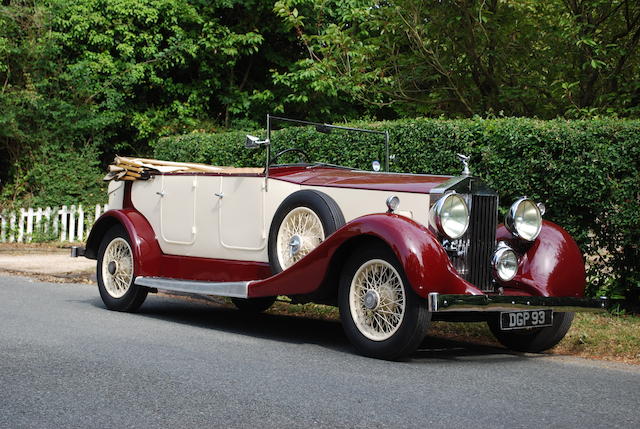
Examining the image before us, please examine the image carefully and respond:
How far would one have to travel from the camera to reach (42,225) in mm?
18797

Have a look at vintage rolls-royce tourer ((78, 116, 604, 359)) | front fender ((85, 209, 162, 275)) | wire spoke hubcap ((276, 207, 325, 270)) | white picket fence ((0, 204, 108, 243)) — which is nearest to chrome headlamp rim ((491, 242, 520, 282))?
vintage rolls-royce tourer ((78, 116, 604, 359))

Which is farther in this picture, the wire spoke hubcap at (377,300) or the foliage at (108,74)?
the foliage at (108,74)

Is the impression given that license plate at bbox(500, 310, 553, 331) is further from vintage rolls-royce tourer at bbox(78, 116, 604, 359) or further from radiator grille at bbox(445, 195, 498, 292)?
radiator grille at bbox(445, 195, 498, 292)

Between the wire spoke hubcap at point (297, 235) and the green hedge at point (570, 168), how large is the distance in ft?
5.97

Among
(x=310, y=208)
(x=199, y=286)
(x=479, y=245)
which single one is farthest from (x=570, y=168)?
(x=199, y=286)

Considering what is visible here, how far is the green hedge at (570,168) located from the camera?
335 inches

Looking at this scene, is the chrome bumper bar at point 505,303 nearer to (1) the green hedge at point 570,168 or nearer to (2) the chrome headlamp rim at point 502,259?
(2) the chrome headlamp rim at point 502,259

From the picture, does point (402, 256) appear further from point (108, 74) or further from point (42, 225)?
point (108, 74)

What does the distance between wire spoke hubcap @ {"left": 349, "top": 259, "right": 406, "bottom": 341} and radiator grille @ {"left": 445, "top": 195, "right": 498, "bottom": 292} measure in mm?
Answer: 595

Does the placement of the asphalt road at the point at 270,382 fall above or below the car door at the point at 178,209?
below

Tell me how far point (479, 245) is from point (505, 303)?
30.3 inches

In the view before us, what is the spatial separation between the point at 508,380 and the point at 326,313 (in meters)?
3.59

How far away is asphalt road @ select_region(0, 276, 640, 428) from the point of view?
4.53m

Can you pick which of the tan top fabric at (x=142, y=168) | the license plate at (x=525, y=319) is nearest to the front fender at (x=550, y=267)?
the license plate at (x=525, y=319)
